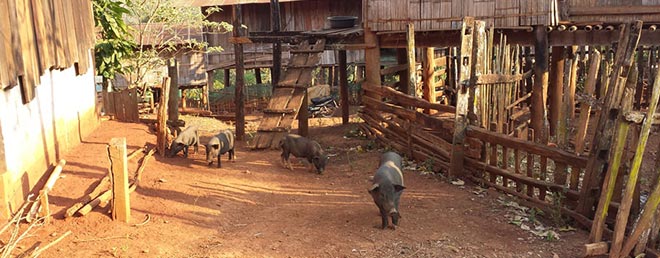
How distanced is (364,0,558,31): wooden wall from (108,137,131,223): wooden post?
7.92 metres

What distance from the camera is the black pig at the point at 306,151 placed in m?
11.2

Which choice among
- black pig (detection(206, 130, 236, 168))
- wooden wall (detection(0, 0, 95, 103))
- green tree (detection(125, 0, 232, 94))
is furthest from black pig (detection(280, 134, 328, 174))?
green tree (detection(125, 0, 232, 94))

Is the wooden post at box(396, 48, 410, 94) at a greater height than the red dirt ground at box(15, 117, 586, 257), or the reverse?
the wooden post at box(396, 48, 410, 94)

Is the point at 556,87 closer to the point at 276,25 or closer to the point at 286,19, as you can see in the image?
the point at 276,25

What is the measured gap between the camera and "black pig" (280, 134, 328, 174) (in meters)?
11.2

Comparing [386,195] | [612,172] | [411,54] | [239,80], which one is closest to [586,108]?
[612,172]

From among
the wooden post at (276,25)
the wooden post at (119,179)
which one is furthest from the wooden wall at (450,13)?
the wooden post at (119,179)

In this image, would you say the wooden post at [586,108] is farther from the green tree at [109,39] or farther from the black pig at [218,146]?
the green tree at [109,39]

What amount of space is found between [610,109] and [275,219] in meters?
4.62

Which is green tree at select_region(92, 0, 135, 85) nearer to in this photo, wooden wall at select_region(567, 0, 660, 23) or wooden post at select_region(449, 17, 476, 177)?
wooden post at select_region(449, 17, 476, 177)

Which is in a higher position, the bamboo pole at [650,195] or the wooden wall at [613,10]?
the wooden wall at [613,10]

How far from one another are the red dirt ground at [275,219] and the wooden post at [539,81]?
4.05m

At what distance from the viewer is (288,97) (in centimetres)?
1418

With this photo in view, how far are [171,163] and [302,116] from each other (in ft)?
15.1
